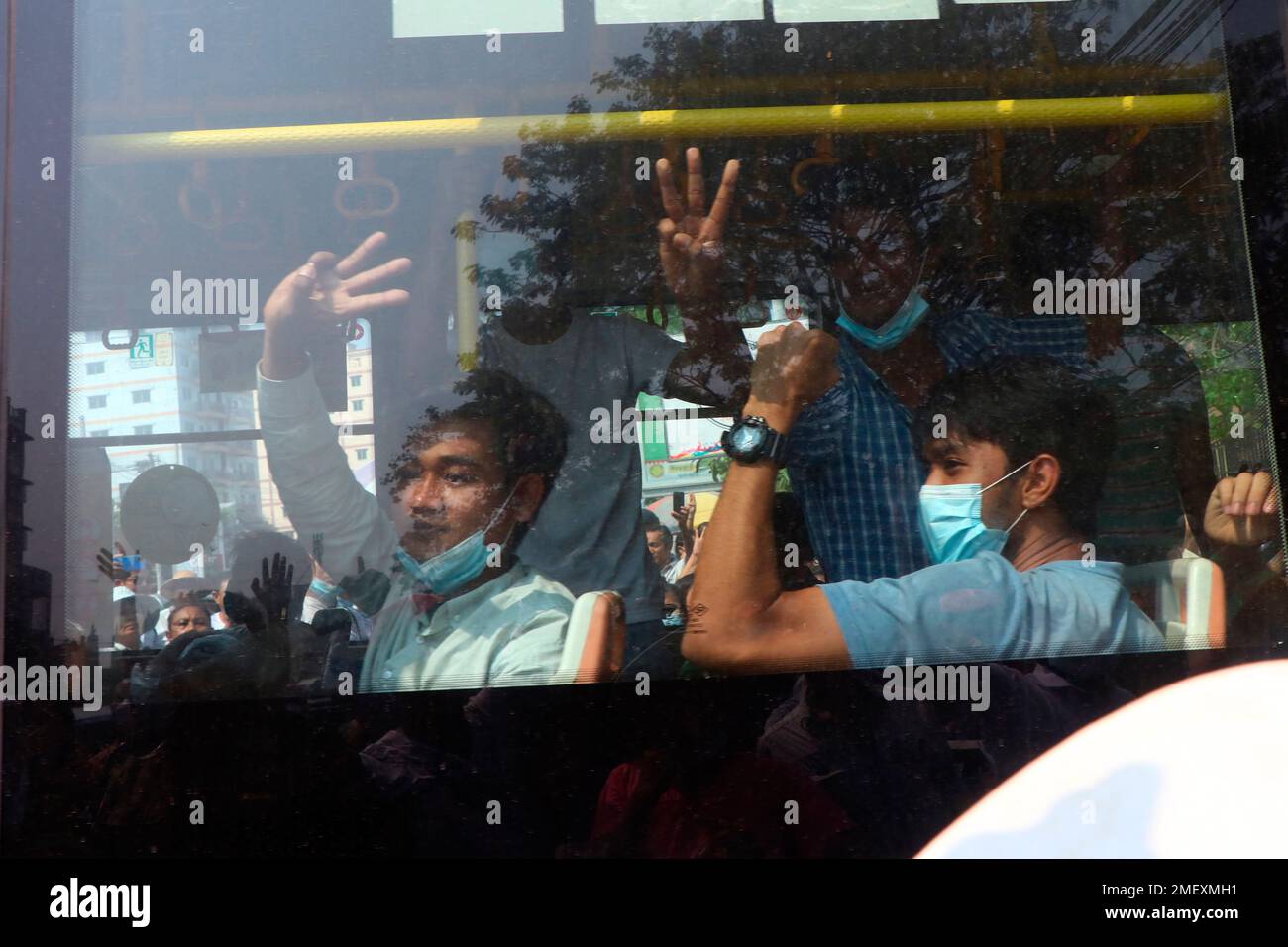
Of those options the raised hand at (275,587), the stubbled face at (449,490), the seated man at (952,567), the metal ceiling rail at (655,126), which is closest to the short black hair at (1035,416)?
the seated man at (952,567)

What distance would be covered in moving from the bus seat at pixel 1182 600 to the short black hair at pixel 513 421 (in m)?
1.12

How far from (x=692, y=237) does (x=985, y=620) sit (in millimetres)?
924

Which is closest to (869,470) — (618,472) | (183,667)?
(618,472)

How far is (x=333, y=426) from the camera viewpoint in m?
2.03

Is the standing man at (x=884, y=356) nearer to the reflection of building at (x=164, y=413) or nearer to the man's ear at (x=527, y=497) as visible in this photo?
the man's ear at (x=527, y=497)

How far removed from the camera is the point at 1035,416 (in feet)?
6.87

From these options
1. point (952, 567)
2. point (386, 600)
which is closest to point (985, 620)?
point (952, 567)

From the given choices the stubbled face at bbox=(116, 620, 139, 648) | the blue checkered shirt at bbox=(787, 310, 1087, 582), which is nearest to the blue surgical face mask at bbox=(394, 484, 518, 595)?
the stubbled face at bbox=(116, 620, 139, 648)

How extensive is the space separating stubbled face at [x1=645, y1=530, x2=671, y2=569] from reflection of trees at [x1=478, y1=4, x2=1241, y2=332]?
45cm

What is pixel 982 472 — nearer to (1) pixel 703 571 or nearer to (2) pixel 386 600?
(1) pixel 703 571

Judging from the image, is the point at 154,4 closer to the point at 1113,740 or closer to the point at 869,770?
the point at 869,770

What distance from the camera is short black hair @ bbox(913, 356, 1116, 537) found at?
81.7 inches

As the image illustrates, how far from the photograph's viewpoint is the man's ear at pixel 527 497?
206cm

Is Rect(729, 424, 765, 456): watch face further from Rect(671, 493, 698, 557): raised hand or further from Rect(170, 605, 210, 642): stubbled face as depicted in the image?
Rect(170, 605, 210, 642): stubbled face
